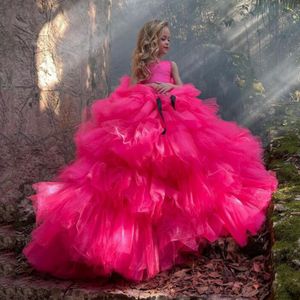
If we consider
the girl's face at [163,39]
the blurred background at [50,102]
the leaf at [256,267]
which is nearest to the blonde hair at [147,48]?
the girl's face at [163,39]

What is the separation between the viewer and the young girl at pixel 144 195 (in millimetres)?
2418

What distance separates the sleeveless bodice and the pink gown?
370 millimetres

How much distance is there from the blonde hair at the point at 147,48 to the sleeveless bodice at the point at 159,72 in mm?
41

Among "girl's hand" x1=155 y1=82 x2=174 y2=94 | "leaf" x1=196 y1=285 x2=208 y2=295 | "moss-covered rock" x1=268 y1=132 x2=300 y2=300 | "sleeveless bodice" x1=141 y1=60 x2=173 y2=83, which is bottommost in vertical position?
"leaf" x1=196 y1=285 x2=208 y2=295

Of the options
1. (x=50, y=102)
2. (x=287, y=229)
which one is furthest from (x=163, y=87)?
(x=287, y=229)

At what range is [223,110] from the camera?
7488 millimetres

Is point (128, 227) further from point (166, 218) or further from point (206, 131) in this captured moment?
point (206, 131)

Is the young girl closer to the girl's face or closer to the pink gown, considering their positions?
the pink gown

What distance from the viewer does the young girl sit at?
95.2 inches

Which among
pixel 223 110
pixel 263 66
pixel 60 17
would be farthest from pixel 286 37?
pixel 60 17

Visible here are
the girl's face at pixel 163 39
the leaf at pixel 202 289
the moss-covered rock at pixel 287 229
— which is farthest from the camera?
the girl's face at pixel 163 39

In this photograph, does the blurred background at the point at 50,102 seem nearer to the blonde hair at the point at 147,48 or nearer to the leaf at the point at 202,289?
the leaf at the point at 202,289

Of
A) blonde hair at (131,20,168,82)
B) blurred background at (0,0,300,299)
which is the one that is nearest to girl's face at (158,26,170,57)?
blonde hair at (131,20,168,82)

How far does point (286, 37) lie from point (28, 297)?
430 inches
